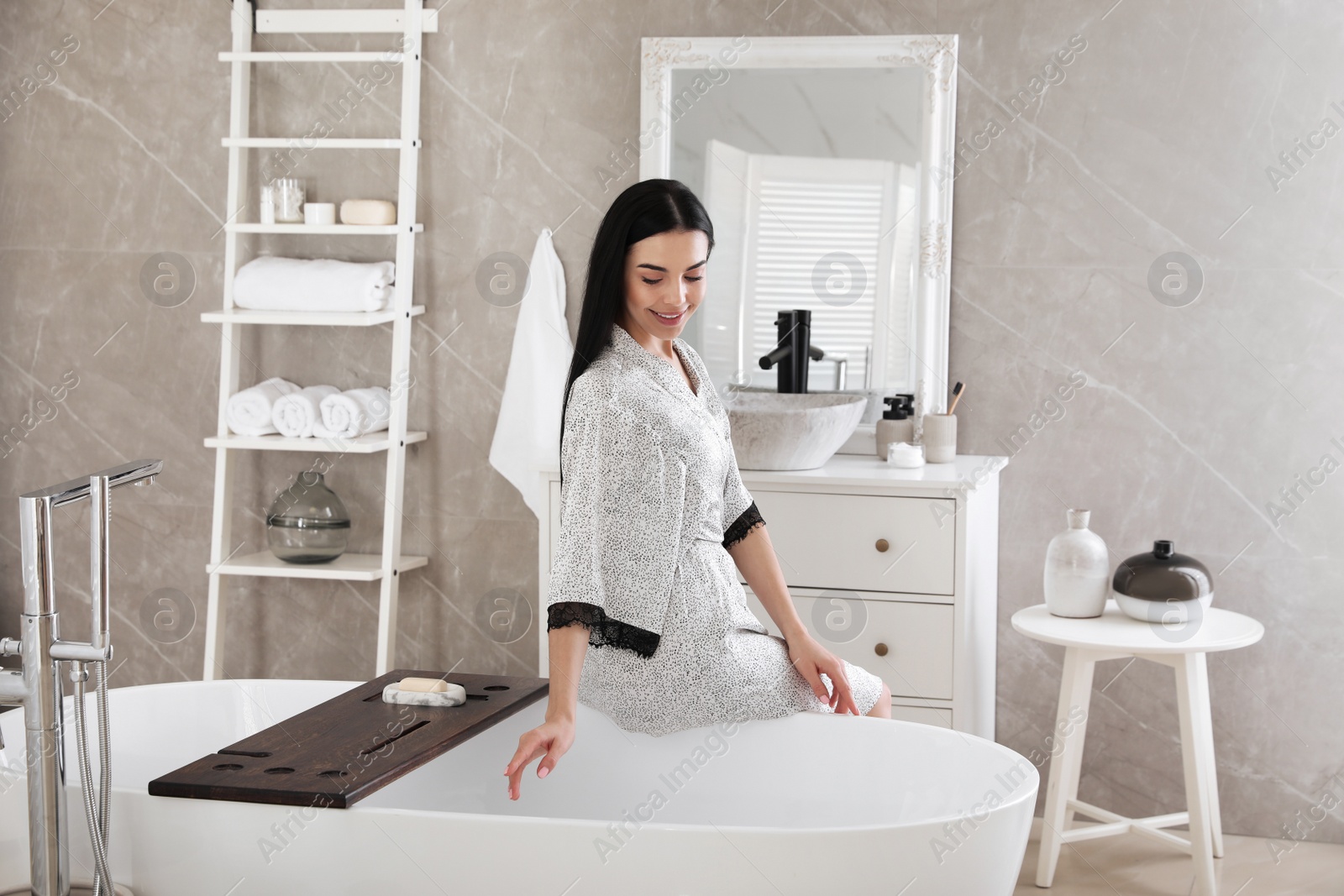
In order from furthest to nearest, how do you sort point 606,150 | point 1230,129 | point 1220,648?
point 606,150 → point 1230,129 → point 1220,648

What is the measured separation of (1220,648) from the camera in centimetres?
239

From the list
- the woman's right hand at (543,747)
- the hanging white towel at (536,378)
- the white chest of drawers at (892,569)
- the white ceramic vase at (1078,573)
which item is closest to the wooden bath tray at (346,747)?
the woman's right hand at (543,747)

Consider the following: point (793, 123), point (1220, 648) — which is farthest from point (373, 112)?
point (1220, 648)

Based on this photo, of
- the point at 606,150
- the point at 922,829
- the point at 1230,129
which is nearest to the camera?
the point at 922,829

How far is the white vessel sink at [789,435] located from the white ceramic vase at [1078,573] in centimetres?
51

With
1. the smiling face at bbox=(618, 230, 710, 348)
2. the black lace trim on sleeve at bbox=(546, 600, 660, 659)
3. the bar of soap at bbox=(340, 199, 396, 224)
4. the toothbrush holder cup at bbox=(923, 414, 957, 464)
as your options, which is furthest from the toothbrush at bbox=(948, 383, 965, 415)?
the bar of soap at bbox=(340, 199, 396, 224)

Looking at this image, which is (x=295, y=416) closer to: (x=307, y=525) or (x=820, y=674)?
(x=307, y=525)

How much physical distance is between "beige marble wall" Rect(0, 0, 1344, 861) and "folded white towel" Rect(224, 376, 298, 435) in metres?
0.23

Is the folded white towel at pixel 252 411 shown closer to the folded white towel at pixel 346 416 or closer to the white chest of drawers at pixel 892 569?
the folded white towel at pixel 346 416

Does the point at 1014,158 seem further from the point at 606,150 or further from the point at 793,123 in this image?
the point at 606,150

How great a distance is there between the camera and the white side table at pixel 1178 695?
96.1 inches

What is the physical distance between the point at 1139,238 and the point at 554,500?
4.76 feet

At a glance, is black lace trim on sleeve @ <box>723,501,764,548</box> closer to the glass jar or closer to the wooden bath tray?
the wooden bath tray

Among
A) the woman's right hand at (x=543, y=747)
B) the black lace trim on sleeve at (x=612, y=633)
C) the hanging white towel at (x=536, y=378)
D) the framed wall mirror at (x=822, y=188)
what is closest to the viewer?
the woman's right hand at (x=543, y=747)
